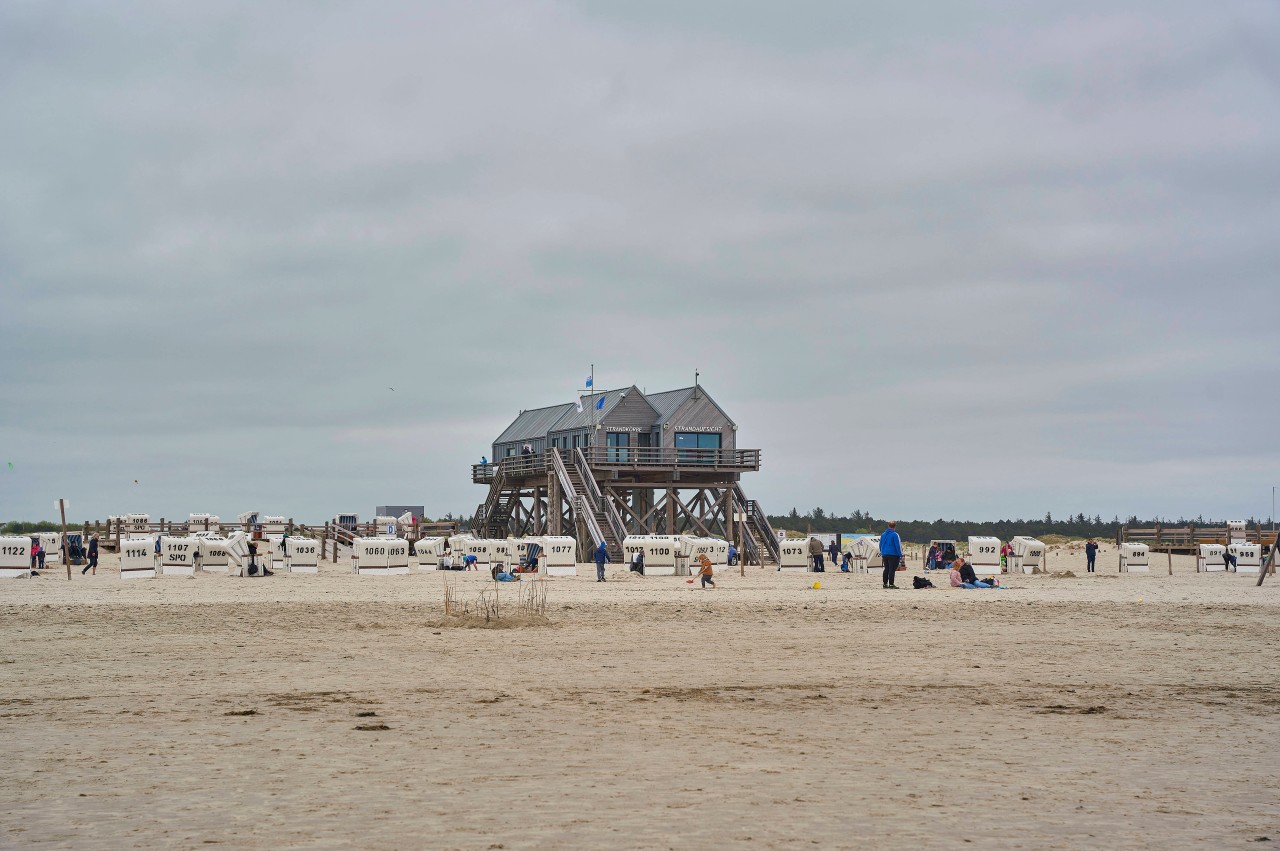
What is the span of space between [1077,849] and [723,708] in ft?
16.4

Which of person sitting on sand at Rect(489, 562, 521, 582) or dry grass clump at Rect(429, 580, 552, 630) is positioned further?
person sitting on sand at Rect(489, 562, 521, 582)

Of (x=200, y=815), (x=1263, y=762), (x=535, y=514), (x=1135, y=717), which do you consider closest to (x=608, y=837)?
(x=200, y=815)

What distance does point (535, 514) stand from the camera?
61438mm

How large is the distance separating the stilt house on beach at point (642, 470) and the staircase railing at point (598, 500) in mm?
53

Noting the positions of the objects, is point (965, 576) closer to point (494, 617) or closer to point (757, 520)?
point (494, 617)

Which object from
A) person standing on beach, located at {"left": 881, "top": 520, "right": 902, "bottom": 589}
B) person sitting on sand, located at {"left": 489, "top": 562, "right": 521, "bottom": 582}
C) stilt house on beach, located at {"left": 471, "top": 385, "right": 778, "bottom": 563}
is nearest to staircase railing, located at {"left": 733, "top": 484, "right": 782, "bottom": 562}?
stilt house on beach, located at {"left": 471, "top": 385, "right": 778, "bottom": 563}

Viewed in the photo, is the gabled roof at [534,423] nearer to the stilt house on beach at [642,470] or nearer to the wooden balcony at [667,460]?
the stilt house on beach at [642,470]

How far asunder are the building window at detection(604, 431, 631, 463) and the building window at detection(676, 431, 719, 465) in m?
2.32

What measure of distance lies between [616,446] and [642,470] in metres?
2.20

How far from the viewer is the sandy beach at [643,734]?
677 centimetres

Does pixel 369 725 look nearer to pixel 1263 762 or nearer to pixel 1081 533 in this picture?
pixel 1263 762

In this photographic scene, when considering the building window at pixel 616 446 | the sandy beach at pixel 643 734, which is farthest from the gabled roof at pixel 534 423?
the sandy beach at pixel 643 734

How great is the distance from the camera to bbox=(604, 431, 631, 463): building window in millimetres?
54844

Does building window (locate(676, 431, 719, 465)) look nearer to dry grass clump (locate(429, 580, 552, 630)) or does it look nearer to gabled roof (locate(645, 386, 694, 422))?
gabled roof (locate(645, 386, 694, 422))
